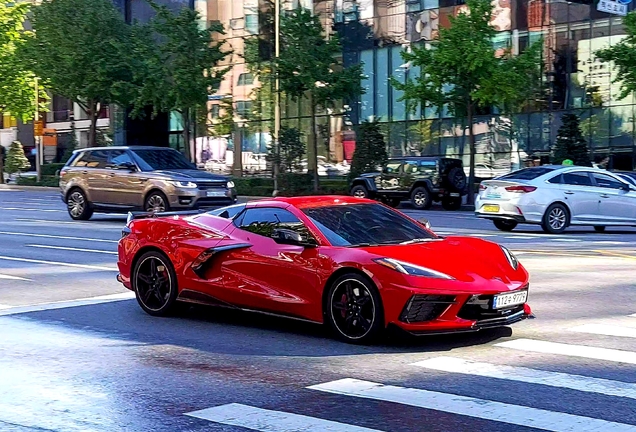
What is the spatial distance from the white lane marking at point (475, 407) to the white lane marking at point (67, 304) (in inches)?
199

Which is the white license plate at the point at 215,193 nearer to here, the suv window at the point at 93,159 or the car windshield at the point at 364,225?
the suv window at the point at 93,159

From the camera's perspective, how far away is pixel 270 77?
44.6m

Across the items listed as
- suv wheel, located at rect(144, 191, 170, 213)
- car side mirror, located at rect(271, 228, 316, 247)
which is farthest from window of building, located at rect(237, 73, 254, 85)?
car side mirror, located at rect(271, 228, 316, 247)

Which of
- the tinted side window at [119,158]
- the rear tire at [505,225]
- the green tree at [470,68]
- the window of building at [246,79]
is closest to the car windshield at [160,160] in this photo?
the tinted side window at [119,158]

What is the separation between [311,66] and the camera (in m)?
43.2

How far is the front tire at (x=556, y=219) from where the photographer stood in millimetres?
22750

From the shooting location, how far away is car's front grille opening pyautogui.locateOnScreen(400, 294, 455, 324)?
8.70 m

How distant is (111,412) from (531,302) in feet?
19.4

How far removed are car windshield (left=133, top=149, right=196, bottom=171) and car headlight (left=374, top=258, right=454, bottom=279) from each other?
16336 millimetres

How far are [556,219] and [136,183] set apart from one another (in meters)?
9.65

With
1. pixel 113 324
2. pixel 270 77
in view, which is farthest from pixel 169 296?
pixel 270 77

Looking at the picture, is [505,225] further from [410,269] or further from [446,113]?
[446,113]

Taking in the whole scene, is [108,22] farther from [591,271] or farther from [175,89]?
[591,271]

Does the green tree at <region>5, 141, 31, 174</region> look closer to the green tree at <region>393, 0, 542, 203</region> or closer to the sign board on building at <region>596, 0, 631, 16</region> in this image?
the green tree at <region>393, 0, 542, 203</region>
